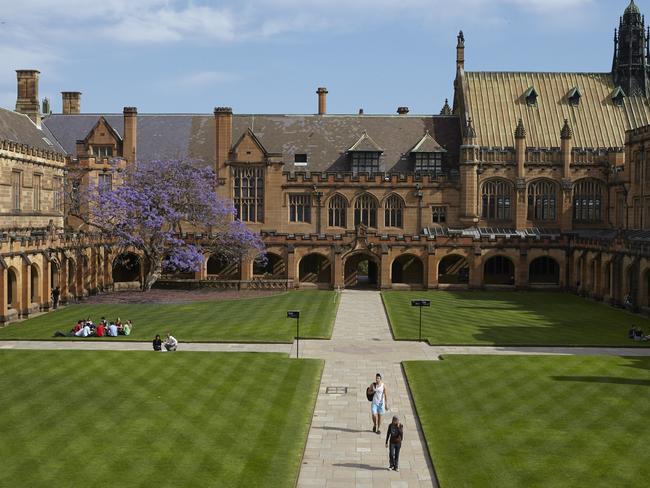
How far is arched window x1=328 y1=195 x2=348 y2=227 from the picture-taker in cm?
7594

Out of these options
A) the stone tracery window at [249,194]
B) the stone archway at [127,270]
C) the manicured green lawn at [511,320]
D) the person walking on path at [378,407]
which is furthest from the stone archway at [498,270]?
the person walking on path at [378,407]

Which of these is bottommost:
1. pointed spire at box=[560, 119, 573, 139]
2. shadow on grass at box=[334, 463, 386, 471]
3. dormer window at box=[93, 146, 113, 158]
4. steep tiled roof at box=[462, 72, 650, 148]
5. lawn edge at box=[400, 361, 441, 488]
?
shadow on grass at box=[334, 463, 386, 471]

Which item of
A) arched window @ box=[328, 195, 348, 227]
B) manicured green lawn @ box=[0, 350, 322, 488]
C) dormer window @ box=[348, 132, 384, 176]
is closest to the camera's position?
manicured green lawn @ box=[0, 350, 322, 488]

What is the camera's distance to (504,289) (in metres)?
69.9

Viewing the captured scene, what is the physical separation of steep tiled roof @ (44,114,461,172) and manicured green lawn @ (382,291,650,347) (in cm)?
1851

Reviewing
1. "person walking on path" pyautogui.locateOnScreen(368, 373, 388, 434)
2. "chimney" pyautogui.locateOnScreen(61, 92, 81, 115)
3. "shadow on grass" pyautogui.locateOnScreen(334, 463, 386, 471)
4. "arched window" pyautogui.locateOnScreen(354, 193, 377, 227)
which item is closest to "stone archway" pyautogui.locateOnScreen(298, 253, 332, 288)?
"arched window" pyautogui.locateOnScreen(354, 193, 377, 227)

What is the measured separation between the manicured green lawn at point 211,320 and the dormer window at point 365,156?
19.2 m

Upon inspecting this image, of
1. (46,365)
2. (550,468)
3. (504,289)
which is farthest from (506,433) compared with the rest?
(504,289)

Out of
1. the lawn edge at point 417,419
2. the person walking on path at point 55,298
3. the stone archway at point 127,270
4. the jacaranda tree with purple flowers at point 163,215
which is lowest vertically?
the lawn edge at point 417,419

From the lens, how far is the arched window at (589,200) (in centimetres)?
7531

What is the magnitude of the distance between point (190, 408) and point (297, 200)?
49.1 meters

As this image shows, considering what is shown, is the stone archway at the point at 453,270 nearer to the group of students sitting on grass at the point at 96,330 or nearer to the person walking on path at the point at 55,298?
the person walking on path at the point at 55,298

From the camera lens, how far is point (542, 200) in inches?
2970

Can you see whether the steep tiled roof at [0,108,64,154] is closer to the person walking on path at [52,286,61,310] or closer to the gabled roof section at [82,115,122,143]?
the gabled roof section at [82,115,122,143]
